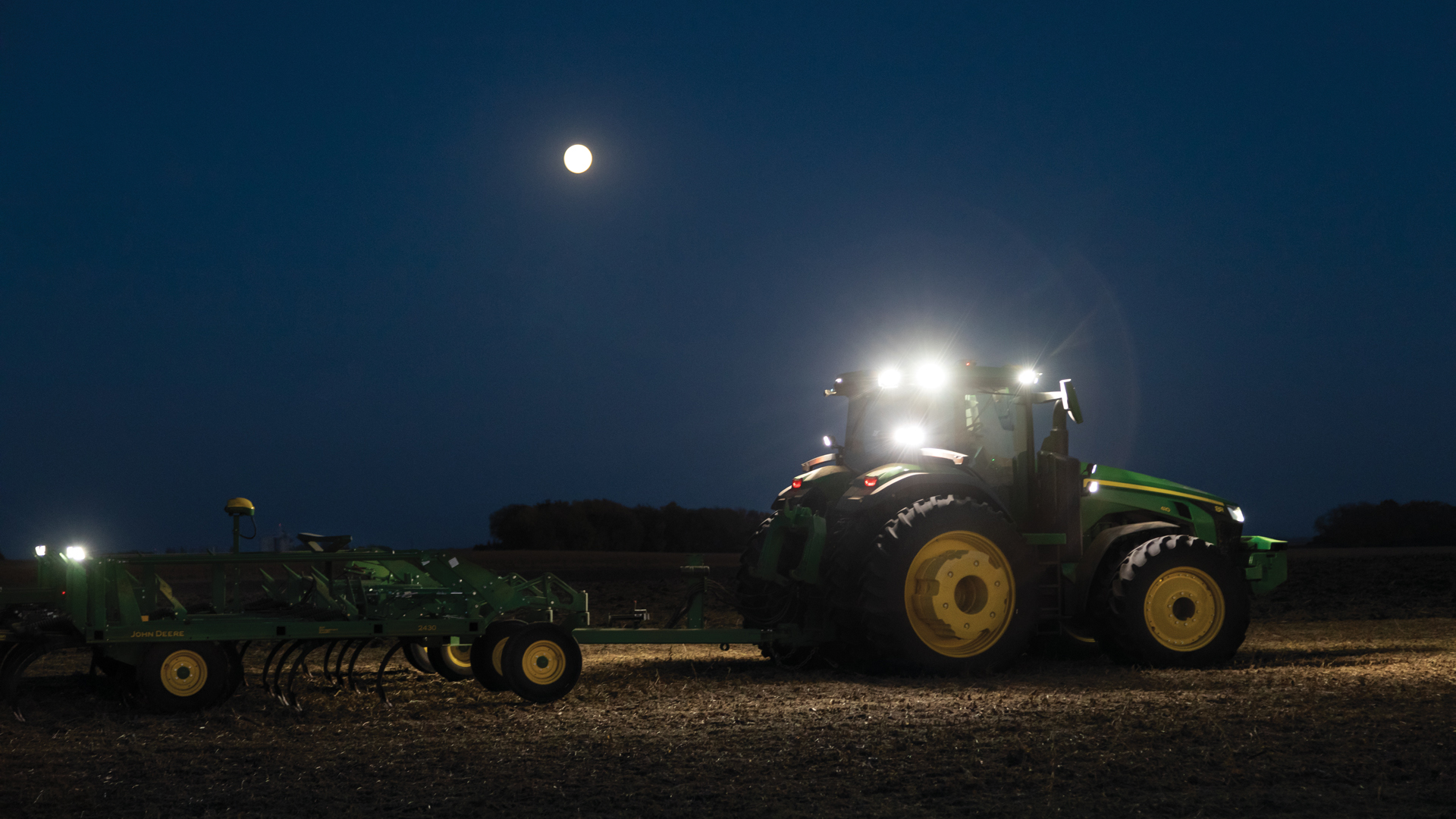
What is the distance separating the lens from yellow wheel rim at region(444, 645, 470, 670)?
8.80m

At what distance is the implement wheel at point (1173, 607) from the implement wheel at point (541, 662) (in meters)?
4.15

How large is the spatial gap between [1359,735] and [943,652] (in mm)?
2889

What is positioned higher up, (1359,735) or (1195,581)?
(1195,581)

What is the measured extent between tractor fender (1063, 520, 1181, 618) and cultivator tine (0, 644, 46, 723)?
23.9 ft

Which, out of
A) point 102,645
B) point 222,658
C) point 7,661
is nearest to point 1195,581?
point 222,658

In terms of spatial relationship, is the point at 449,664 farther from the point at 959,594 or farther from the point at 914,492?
the point at 959,594

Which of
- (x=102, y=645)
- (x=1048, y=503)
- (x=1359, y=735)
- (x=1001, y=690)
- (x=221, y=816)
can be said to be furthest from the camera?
(x=1048, y=503)

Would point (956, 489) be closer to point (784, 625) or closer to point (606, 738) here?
point (784, 625)

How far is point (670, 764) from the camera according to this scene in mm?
5480

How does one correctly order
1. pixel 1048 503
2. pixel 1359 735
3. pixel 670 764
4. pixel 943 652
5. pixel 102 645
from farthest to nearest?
1. pixel 1048 503
2. pixel 943 652
3. pixel 102 645
4. pixel 1359 735
5. pixel 670 764

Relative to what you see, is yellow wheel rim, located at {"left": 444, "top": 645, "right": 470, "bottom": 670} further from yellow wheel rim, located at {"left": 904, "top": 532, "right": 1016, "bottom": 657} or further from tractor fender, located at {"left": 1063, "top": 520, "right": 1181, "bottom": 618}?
tractor fender, located at {"left": 1063, "top": 520, "right": 1181, "bottom": 618}

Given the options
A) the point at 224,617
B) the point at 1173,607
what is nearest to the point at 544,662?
the point at 224,617

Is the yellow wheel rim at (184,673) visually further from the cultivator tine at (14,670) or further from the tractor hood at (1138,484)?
the tractor hood at (1138,484)

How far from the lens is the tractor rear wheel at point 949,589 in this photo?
314 inches
